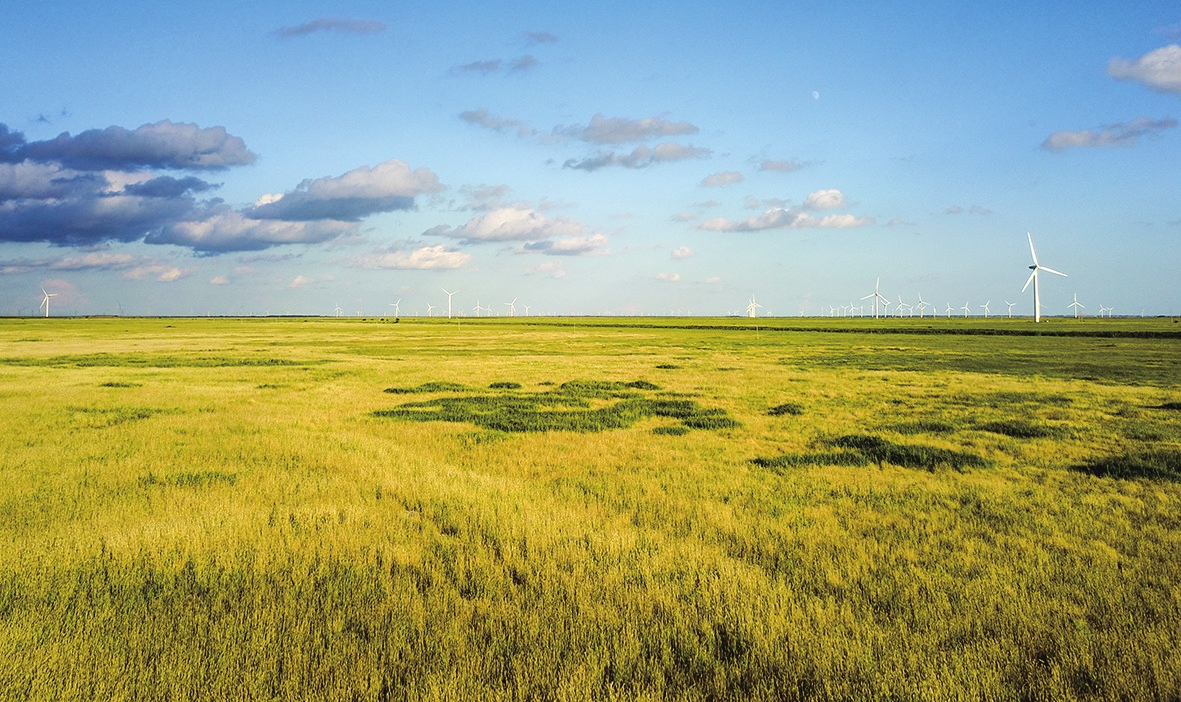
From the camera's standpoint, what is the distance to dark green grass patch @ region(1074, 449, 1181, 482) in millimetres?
12277

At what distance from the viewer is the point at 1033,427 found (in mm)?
17562

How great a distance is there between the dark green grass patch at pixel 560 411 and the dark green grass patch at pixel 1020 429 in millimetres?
7386

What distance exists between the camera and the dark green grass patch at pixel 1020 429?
16891 mm

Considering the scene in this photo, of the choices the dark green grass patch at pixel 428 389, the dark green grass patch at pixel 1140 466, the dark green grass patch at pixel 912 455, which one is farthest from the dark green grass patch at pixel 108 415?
the dark green grass patch at pixel 1140 466

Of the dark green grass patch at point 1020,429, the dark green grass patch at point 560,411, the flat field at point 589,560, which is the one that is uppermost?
the dark green grass patch at point 1020,429

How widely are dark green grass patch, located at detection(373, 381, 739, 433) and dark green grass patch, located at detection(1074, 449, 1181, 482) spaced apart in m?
8.78

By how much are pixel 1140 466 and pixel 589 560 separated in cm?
1256

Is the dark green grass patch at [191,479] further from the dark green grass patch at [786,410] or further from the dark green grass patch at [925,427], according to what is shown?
the dark green grass patch at [925,427]

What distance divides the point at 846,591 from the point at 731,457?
24.9 feet

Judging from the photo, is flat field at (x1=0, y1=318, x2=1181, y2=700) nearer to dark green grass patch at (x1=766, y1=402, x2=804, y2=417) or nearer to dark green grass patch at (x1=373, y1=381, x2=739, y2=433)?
dark green grass patch at (x1=373, y1=381, x2=739, y2=433)

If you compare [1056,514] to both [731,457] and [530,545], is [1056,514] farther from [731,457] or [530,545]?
[530,545]

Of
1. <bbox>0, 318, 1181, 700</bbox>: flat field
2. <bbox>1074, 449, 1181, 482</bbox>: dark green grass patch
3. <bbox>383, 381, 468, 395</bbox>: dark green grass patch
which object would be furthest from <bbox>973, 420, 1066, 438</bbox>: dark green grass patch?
<bbox>383, 381, 468, 395</bbox>: dark green grass patch

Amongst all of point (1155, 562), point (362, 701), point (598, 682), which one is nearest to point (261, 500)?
point (362, 701)

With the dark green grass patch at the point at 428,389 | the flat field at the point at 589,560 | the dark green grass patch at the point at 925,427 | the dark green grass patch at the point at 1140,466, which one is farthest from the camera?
the dark green grass patch at the point at 428,389
